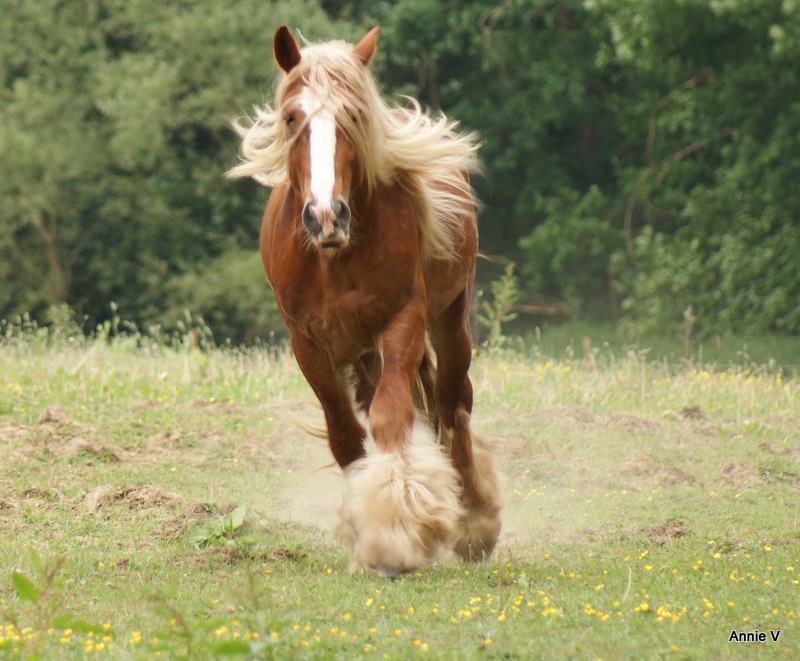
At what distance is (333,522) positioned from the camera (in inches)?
231

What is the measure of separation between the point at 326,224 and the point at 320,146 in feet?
1.26

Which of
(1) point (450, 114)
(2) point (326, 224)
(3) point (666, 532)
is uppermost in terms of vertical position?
(1) point (450, 114)

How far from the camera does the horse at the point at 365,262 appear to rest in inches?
161

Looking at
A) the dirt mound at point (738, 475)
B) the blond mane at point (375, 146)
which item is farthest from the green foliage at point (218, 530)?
the dirt mound at point (738, 475)

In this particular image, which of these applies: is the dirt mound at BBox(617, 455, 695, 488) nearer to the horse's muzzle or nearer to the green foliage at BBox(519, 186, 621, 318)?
the horse's muzzle

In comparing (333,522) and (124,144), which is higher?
(124,144)

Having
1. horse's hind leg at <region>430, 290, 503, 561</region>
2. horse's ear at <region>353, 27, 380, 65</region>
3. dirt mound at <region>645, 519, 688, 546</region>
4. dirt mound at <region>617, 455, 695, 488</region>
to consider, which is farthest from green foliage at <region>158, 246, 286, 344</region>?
horse's ear at <region>353, 27, 380, 65</region>

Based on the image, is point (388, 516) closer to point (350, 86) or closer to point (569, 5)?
point (350, 86)

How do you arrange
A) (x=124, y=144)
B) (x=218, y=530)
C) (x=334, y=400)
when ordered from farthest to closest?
(x=124, y=144) → (x=218, y=530) → (x=334, y=400)

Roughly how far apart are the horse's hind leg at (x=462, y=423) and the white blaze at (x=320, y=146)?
1.63m

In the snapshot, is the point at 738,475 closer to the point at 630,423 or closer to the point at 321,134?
the point at 630,423

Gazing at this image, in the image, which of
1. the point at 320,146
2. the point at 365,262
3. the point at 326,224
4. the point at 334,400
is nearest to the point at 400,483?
the point at 334,400

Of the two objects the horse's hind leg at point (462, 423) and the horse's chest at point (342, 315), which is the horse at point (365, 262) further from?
the horse's hind leg at point (462, 423)

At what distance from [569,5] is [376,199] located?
20.9 m
